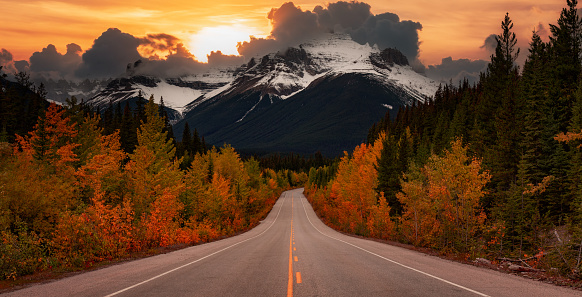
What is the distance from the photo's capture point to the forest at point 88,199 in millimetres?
15922

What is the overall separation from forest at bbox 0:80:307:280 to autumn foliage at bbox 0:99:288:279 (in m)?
0.05

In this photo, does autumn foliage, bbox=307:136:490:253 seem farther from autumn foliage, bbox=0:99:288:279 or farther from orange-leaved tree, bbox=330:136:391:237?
autumn foliage, bbox=0:99:288:279

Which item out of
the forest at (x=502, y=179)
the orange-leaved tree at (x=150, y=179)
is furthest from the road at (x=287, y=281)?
the orange-leaved tree at (x=150, y=179)

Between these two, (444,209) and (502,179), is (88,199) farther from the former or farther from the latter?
(502,179)

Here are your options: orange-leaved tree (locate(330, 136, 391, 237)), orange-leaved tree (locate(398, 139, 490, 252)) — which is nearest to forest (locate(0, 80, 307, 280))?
orange-leaved tree (locate(330, 136, 391, 237))

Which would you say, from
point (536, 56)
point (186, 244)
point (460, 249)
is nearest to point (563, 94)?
point (536, 56)

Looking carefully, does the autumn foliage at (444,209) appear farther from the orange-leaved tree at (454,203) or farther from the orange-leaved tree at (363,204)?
the orange-leaved tree at (363,204)

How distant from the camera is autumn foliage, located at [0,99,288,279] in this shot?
15891mm

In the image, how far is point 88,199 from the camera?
28234 millimetres

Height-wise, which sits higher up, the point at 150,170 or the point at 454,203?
the point at 150,170

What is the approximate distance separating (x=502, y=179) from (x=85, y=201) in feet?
142

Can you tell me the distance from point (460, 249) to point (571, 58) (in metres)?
36.7

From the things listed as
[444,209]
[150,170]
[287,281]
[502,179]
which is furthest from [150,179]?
[502,179]

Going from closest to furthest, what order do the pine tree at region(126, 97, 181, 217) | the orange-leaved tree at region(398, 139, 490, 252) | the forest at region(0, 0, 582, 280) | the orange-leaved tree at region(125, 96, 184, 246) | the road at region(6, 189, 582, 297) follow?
the road at region(6, 189, 582, 297)
the forest at region(0, 0, 582, 280)
the orange-leaved tree at region(125, 96, 184, 246)
the orange-leaved tree at region(398, 139, 490, 252)
the pine tree at region(126, 97, 181, 217)
